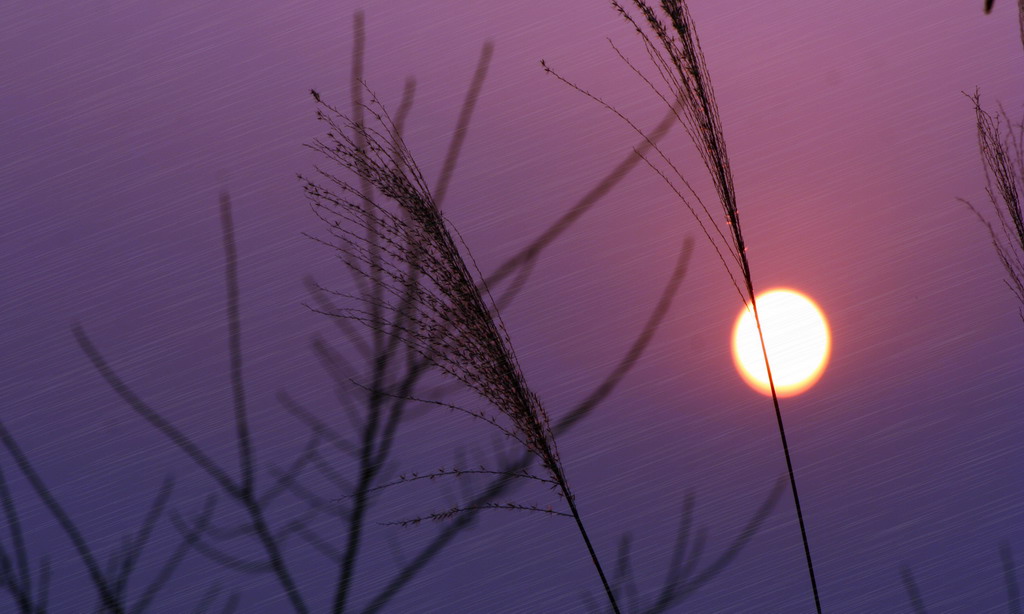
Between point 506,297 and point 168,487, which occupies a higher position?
point 506,297

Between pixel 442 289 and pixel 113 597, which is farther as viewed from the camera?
pixel 113 597

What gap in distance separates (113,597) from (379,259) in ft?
3.13

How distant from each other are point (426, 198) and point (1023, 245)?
1207 mm

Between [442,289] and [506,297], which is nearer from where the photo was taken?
[442,289]

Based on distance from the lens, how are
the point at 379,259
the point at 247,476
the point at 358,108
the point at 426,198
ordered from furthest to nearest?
the point at 247,476, the point at 358,108, the point at 379,259, the point at 426,198

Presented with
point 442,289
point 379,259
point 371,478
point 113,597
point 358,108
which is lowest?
point 113,597

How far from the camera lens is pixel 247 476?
1.71 m

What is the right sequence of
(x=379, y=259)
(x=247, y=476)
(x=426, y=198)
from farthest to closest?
(x=247, y=476) → (x=379, y=259) → (x=426, y=198)

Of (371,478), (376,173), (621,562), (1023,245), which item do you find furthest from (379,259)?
(1023,245)

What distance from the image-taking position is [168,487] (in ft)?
5.80

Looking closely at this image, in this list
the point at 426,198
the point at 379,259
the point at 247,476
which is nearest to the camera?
the point at 426,198

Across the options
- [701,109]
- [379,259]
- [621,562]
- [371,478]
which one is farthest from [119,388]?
[701,109]

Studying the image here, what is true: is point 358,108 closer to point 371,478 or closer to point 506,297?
point 506,297

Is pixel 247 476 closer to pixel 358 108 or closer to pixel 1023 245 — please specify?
pixel 358 108
